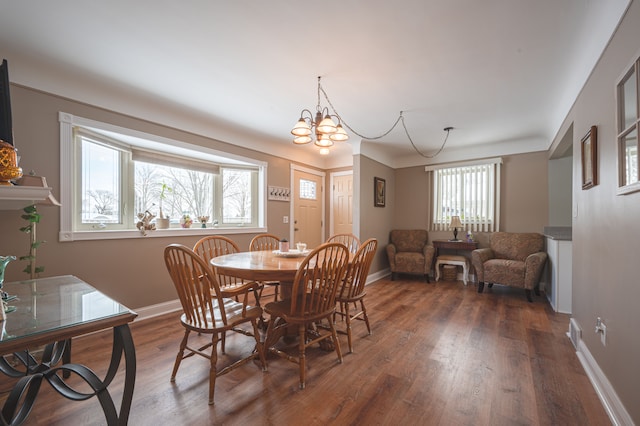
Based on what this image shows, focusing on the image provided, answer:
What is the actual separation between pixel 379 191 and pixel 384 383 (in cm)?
377

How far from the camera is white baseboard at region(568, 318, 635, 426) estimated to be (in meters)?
1.43

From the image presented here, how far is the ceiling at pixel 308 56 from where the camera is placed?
1755mm

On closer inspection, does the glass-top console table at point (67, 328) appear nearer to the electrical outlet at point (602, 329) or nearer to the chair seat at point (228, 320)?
the chair seat at point (228, 320)

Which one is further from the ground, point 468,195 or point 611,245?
point 468,195

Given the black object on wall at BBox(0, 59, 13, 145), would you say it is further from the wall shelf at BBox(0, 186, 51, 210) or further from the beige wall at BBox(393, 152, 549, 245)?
the beige wall at BBox(393, 152, 549, 245)

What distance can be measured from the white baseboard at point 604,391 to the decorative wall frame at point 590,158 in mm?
1212

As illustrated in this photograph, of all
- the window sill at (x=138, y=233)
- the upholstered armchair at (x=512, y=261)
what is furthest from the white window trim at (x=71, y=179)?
the upholstered armchair at (x=512, y=261)

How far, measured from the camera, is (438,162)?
538cm

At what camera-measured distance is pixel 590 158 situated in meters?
1.97

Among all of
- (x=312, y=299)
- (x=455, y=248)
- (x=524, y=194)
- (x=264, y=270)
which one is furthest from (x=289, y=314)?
(x=524, y=194)

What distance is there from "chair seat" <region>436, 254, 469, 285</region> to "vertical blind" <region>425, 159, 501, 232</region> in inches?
24.6

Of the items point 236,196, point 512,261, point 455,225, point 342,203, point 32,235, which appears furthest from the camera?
point 342,203

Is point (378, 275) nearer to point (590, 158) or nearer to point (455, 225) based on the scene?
point (455, 225)

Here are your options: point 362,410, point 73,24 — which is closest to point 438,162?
point 362,410
